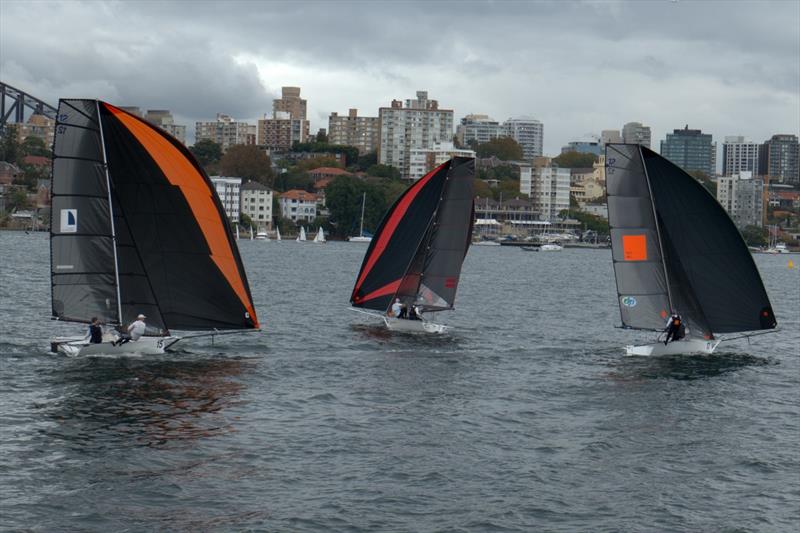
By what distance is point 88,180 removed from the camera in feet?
96.2

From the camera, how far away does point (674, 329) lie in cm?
3375

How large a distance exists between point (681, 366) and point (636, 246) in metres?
3.91

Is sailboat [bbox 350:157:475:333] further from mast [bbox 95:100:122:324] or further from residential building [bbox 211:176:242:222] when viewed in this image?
residential building [bbox 211:176:242:222]

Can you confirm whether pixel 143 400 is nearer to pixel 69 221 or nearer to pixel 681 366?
pixel 69 221

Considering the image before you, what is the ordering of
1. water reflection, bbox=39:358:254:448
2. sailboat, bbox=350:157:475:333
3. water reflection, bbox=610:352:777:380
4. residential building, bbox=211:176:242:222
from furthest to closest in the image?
residential building, bbox=211:176:242:222 → sailboat, bbox=350:157:475:333 → water reflection, bbox=610:352:777:380 → water reflection, bbox=39:358:254:448

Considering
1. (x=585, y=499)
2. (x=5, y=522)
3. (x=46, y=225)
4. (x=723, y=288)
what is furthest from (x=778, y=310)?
(x=46, y=225)

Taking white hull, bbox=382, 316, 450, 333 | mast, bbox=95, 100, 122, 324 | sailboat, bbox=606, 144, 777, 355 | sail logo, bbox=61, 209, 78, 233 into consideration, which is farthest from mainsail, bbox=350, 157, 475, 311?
sail logo, bbox=61, 209, 78, 233

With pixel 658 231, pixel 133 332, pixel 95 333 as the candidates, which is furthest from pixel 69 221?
pixel 658 231

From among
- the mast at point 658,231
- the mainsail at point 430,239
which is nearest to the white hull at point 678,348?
the mast at point 658,231

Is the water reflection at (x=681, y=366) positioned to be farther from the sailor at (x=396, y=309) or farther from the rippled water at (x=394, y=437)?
the sailor at (x=396, y=309)

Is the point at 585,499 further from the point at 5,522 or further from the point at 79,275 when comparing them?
the point at 79,275

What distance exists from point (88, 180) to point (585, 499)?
16.2 meters

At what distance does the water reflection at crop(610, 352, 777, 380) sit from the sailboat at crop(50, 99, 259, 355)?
38.1ft

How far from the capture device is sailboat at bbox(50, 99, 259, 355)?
2931 cm
